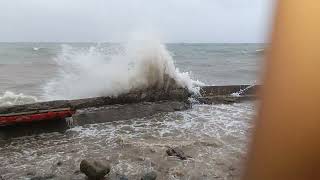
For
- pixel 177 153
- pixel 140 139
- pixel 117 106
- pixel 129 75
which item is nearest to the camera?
pixel 177 153

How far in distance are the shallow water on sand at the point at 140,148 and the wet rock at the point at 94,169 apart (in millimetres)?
288

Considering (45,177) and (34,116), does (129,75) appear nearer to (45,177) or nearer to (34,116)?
(34,116)

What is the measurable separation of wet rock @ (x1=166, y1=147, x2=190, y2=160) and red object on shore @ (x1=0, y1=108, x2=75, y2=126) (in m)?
3.41

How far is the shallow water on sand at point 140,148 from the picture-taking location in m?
7.49

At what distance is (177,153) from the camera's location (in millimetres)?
8445

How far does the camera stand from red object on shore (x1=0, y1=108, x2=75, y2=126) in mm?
9461

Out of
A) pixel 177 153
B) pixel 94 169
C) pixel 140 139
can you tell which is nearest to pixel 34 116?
pixel 140 139

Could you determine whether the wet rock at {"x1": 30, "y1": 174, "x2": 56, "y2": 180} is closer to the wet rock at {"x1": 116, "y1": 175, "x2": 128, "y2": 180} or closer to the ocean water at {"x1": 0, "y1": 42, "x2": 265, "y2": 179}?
the ocean water at {"x1": 0, "y1": 42, "x2": 265, "y2": 179}

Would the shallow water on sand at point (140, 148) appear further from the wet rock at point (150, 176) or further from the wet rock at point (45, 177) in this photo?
the wet rock at point (150, 176)

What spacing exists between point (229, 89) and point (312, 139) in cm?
1498

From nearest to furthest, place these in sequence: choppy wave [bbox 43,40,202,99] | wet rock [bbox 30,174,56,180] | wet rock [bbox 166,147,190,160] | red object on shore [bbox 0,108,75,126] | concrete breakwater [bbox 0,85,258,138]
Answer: wet rock [bbox 30,174,56,180] < wet rock [bbox 166,147,190,160] < red object on shore [bbox 0,108,75,126] < concrete breakwater [bbox 0,85,258,138] < choppy wave [bbox 43,40,202,99]

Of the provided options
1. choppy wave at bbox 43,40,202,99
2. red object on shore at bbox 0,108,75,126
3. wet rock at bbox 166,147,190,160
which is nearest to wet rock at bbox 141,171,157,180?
wet rock at bbox 166,147,190,160


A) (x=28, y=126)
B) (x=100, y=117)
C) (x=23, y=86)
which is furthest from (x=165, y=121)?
(x=23, y=86)

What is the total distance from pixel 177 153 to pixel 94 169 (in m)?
2.35
